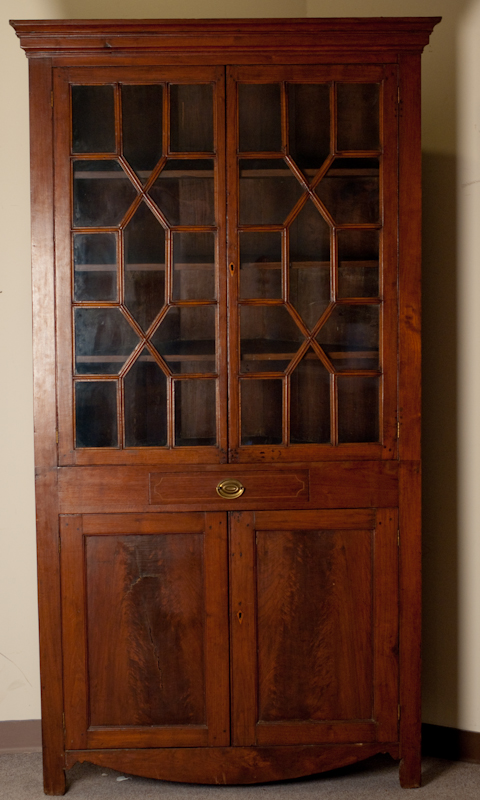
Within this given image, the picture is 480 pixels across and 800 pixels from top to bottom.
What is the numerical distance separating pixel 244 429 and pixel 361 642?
2.43 ft

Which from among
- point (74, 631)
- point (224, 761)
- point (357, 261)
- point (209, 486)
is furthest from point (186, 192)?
point (224, 761)

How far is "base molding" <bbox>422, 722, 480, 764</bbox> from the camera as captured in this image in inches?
93.0

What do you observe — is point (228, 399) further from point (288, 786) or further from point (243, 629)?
point (288, 786)

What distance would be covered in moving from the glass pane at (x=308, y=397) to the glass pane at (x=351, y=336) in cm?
6

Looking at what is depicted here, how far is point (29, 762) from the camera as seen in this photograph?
2381 mm

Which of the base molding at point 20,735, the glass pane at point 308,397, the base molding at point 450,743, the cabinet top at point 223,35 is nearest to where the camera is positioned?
the cabinet top at point 223,35

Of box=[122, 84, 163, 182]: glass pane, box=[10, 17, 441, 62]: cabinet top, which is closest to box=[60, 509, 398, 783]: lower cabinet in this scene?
box=[122, 84, 163, 182]: glass pane

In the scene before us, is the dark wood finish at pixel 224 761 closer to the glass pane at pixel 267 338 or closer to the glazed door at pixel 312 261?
the glazed door at pixel 312 261

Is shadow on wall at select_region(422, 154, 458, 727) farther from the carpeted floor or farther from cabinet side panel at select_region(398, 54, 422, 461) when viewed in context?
cabinet side panel at select_region(398, 54, 422, 461)

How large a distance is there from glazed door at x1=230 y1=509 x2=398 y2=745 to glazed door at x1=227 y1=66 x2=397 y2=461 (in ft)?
0.77

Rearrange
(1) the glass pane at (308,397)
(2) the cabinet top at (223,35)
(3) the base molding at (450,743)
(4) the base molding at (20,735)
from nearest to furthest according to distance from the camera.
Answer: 1. (2) the cabinet top at (223,35)
2. (1) the glass pane at (308,397)
3. (3) the base molding at (450,743)
4. (4) the base molding at (20,735)

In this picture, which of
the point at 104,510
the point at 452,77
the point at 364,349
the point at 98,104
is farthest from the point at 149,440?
the point at 452,77

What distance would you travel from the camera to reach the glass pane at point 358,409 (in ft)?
6.77

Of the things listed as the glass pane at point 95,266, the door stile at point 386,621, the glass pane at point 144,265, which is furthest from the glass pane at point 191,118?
the door stile at point 386,621
